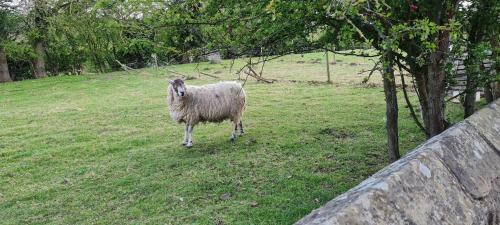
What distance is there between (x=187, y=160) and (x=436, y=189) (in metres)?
7.30

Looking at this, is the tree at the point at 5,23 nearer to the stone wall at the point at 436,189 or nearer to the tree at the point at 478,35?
the tree at the point at 478,35

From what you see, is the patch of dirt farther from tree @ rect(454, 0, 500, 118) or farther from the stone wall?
the stone wall

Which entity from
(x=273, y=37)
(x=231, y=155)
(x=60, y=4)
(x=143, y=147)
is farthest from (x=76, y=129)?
(x=60, y=4)

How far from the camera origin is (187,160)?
889 centimetres

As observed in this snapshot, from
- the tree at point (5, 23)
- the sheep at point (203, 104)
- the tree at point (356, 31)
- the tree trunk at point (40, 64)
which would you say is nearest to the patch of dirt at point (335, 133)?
the sheep at point (203, 104)

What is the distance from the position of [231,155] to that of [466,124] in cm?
681

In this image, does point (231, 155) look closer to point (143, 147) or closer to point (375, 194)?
point (143, 147)

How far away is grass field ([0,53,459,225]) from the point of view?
6.59 m

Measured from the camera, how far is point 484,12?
15.7 ft

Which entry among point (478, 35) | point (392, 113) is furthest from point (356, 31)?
point (392, 113)

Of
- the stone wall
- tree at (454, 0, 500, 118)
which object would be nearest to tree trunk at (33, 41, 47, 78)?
tree at (454, 0, 500, 118)

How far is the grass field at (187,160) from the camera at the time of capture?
21.6ft

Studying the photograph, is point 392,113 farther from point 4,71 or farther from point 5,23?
point 4,71

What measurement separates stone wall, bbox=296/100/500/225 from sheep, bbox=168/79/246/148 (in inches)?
313
